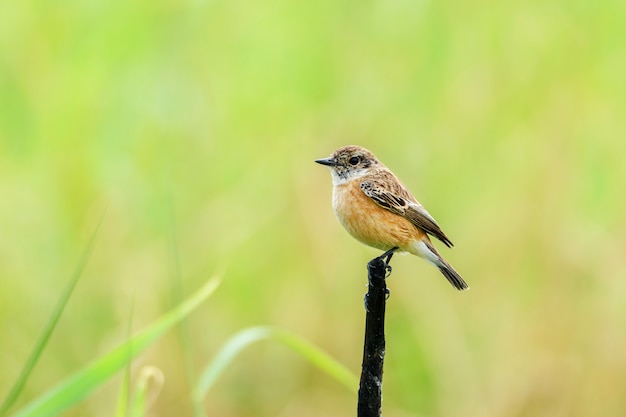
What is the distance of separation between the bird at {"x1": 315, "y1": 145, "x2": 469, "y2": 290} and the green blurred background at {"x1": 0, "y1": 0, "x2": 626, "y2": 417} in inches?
52.7

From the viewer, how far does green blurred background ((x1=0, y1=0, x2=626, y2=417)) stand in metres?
5.10

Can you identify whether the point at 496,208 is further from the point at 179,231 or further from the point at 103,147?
the point at 103,147

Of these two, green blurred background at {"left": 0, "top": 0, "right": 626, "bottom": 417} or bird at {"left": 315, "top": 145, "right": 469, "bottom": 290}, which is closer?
bird at {"left": 315, "top": 145, "right": 469, "bottom": 290}

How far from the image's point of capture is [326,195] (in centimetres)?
523

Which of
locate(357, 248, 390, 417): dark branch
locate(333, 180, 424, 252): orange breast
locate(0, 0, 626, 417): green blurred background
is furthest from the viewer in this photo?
locate(0, 0, 626, 417): green blurred background

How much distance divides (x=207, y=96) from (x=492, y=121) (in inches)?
68.7

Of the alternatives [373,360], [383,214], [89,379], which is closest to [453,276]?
[383,214]

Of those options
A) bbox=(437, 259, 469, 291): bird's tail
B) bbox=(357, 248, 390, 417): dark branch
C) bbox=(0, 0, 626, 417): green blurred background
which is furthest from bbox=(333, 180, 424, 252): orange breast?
bbox=(0, 0, 626, 417): green blurred background

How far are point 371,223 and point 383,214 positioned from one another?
5.0 inches

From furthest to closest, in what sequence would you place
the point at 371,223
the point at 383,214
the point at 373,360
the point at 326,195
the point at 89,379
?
the point at 326,195 < the point at 383,214 < the point at 371,223 < the point at 89,379 < the point at 373,360

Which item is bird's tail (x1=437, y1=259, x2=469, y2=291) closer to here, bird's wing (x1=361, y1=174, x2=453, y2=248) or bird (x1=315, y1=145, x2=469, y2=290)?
bird (x1=315, y1=145, x2=469, y2=290)

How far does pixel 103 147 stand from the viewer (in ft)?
18.2

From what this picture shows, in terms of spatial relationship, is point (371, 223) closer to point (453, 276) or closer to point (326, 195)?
point (453, 276)

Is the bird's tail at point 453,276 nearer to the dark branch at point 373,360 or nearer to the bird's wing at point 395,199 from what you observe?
the bird's wing at point 395,199
